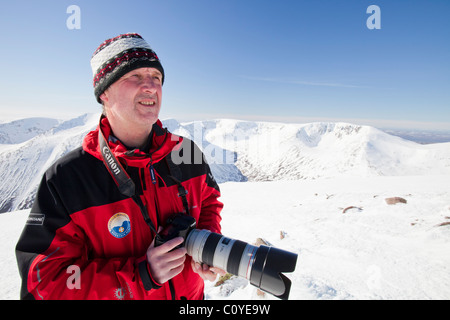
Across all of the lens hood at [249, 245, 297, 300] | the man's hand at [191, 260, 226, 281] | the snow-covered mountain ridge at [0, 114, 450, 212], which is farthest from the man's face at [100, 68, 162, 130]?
the snow-covered mountain ridge at [0, 114, 450, 212]

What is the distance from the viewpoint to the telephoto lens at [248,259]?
167 cm

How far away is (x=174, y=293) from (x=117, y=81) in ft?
7.23

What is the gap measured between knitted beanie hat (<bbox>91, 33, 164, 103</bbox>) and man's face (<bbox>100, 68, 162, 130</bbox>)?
2.5 inches

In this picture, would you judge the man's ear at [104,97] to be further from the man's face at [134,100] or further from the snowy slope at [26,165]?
the snowy slope at [26,165]

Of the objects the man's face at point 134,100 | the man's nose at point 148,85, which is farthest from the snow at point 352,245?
the man's nose at point 148,85

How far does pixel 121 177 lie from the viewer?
183 cm

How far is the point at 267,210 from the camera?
32.2 ft

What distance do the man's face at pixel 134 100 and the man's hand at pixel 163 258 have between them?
1.19 meters

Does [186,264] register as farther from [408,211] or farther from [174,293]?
[408,211]

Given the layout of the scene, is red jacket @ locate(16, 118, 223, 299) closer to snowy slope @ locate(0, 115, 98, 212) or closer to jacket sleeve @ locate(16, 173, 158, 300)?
jacket sleeve @ locate(16, 173, 158, 300)

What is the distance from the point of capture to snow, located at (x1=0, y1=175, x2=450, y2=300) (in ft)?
11.6

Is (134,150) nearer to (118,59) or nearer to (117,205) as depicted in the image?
(117,205)

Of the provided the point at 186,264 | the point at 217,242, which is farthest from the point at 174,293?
the point at 217,242

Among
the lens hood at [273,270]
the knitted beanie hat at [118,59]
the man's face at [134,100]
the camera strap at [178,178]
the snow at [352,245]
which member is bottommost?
the snow at [352,245]
